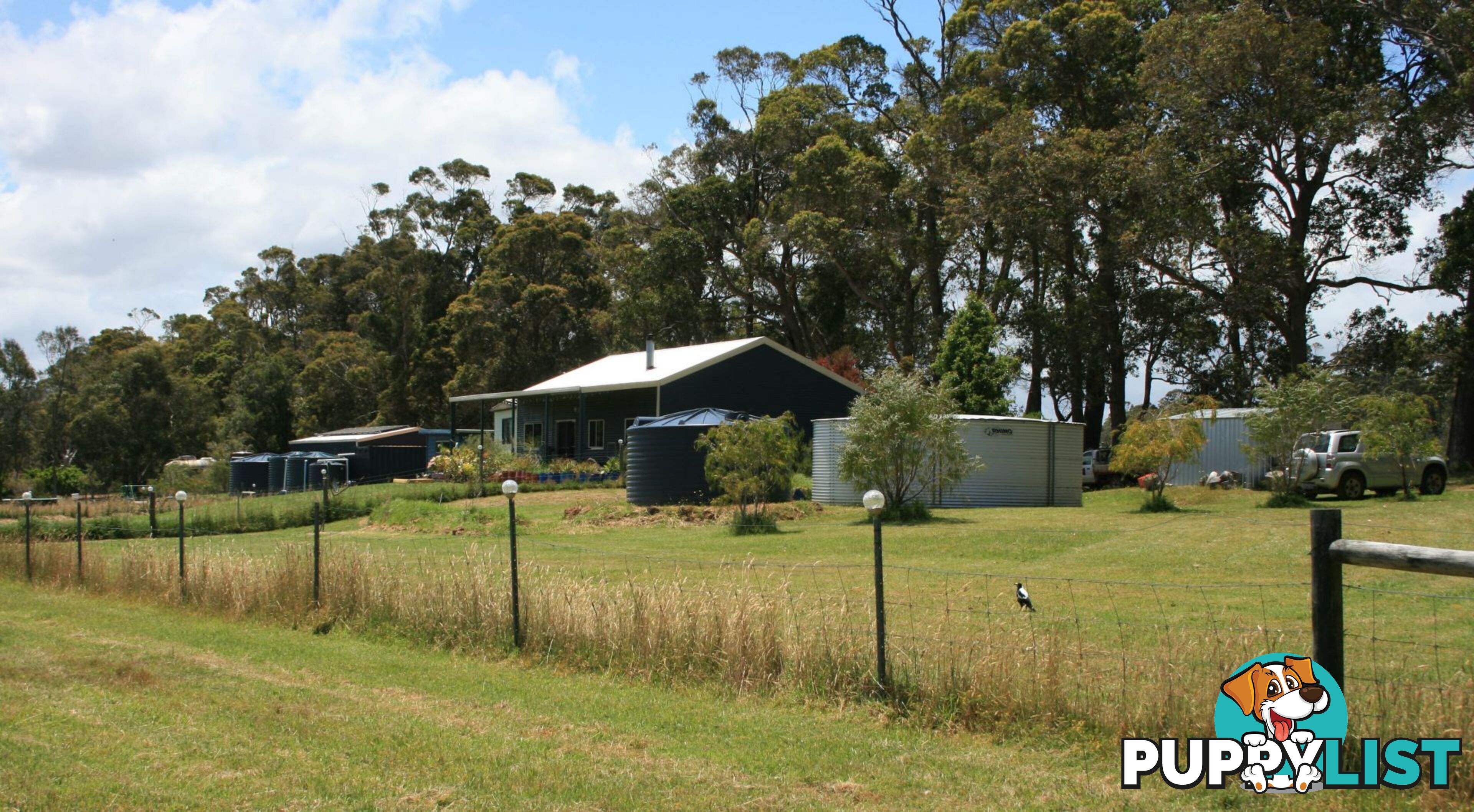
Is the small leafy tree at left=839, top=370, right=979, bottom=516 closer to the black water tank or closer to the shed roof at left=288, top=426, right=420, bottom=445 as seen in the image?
the black water tank

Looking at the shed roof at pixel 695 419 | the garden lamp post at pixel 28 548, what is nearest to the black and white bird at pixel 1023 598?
the garden lamp post at pixel 28 548

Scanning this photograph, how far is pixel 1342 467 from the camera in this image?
84.5ft

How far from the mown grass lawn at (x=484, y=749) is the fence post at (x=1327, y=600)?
0.66 metres

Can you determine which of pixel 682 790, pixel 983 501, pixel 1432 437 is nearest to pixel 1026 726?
pixel 682 790

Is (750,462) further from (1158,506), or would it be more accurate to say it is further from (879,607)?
(879,607)

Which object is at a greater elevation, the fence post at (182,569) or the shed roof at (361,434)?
the shed roof at (361,434)

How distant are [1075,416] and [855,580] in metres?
35.8

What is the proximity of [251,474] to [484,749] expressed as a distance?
1683 inches

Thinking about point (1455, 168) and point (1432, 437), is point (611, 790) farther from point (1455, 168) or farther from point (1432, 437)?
point (1455, 168)

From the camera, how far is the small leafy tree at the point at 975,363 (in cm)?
3888

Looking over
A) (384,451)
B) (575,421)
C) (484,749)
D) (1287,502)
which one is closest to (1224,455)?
(1287,502)

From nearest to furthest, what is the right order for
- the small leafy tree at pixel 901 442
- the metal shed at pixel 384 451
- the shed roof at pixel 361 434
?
the small leafy tree at pixel 901 442 → the metal shed at pixel 384 451 → the shed roof at pixel 361 434

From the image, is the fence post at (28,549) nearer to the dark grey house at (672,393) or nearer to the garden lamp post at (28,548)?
the garden lamp post at (28,548)

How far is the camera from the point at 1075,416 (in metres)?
47.6
